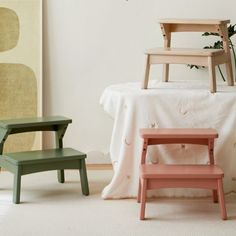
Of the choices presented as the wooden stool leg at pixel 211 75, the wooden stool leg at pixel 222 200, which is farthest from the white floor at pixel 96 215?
the wooden stool leg at pixel 211 75

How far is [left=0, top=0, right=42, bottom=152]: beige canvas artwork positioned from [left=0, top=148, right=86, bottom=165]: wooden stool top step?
0.69 meters

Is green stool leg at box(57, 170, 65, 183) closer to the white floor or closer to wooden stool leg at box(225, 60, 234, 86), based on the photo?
the white floor

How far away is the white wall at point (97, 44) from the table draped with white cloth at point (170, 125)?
2.49 ft

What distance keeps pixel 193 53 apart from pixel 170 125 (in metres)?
0.41

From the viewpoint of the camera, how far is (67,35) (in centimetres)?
390

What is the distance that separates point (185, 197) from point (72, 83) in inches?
47.6

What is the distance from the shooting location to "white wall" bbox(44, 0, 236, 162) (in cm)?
387

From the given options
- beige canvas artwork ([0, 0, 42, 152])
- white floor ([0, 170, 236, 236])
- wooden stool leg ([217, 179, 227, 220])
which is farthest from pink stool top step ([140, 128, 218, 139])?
beige canvas artwork ([0, 0, 42, 152])

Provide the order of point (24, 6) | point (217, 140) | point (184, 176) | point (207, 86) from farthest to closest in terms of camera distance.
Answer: point (24, 6), point (207, 86), point (217, 140), point (184, 176)

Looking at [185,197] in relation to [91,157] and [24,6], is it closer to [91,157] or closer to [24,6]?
[91,157]

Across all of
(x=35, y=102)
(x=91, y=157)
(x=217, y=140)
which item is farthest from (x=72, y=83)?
(x=217, y=140)

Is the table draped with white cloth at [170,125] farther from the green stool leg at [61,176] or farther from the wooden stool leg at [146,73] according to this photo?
the green stool leg at [61,176]

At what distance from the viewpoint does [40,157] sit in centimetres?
315

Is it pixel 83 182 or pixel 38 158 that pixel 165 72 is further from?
pixel 38 158
